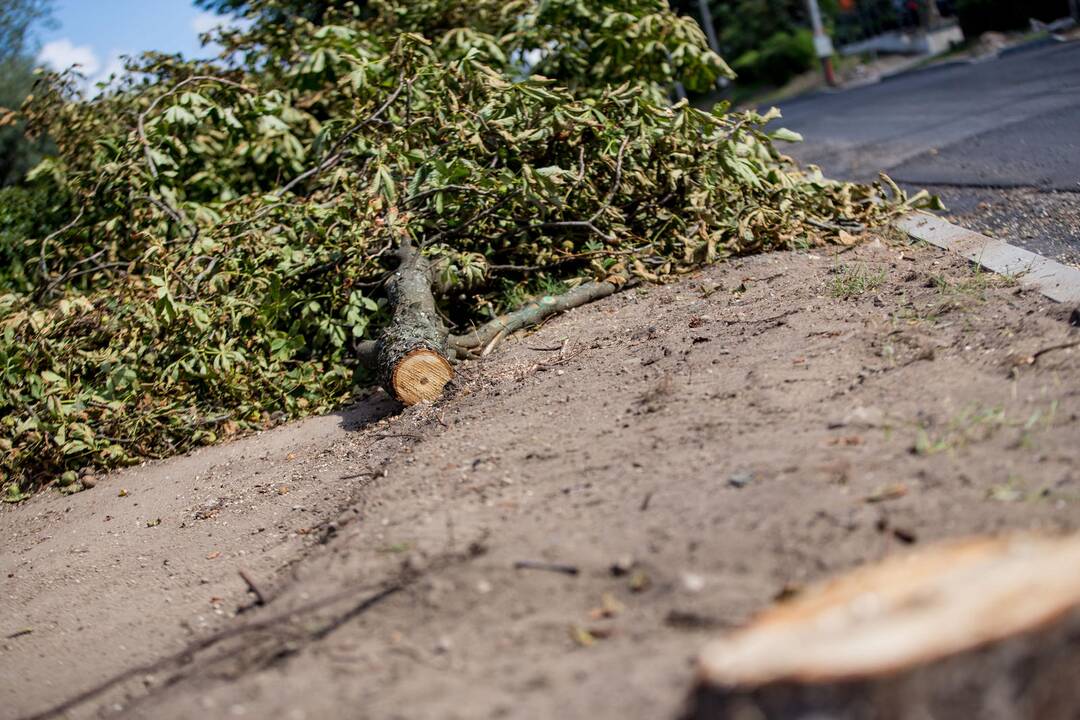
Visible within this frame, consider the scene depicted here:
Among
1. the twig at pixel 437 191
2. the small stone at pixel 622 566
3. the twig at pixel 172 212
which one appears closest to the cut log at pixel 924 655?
the small stone at pixel 622 566

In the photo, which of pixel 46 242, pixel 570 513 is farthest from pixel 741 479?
pixel 46 242

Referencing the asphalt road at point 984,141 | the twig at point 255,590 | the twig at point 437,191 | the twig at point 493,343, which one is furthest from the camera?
the asphalt road at point 984,141

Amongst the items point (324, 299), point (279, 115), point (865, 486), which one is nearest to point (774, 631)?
point (865, 486)

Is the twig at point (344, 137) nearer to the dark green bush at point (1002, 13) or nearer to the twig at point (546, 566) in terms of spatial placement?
the twig at point (546, 566)

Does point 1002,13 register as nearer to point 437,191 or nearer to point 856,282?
point 437,191

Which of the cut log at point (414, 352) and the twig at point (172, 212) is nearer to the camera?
the cut log at point (414, 352)

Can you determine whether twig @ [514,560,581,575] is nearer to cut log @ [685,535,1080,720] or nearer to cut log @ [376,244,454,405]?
cut log @ [685,535,1080,720]

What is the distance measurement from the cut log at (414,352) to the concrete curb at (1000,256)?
2658 millimetres

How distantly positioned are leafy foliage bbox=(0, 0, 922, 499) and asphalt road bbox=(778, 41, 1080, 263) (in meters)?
0.79

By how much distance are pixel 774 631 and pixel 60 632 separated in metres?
3.02

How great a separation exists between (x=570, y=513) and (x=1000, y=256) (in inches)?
126

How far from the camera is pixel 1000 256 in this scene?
5.18 meters

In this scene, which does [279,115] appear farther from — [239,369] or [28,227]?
[239,369]

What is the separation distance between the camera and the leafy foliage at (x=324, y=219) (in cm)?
589
